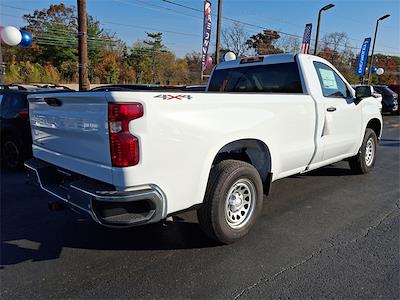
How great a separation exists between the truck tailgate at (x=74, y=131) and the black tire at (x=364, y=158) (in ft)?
15.6

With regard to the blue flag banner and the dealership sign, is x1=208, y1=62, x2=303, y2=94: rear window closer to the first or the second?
the dealership sign

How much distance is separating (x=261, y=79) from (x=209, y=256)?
8.86ft

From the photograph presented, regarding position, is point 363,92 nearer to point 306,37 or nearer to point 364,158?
point 364,158

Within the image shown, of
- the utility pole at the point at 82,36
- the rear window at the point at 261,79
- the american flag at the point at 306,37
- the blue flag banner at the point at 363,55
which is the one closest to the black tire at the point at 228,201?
the rear window at the point at 261,79

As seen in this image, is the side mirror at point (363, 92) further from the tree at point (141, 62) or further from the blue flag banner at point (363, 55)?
the tree at point (141, 62)

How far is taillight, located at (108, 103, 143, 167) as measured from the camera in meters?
2.74

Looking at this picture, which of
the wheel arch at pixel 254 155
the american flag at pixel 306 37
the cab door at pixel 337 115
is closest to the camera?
the wheel arch at pixel 254 155

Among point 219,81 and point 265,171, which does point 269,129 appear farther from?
point 219,81

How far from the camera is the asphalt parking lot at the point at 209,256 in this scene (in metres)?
2.94

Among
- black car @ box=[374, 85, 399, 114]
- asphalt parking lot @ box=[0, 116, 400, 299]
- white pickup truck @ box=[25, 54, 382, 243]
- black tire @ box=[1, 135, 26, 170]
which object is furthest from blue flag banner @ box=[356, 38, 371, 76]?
black tire @ box=[1, 135, 26, 170]

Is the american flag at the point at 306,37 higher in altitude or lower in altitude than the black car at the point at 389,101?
higher

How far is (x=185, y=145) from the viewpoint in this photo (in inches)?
121

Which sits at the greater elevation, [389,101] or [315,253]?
[389,101]

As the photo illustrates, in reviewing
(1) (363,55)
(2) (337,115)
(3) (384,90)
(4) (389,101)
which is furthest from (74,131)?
(1) (363,55)
